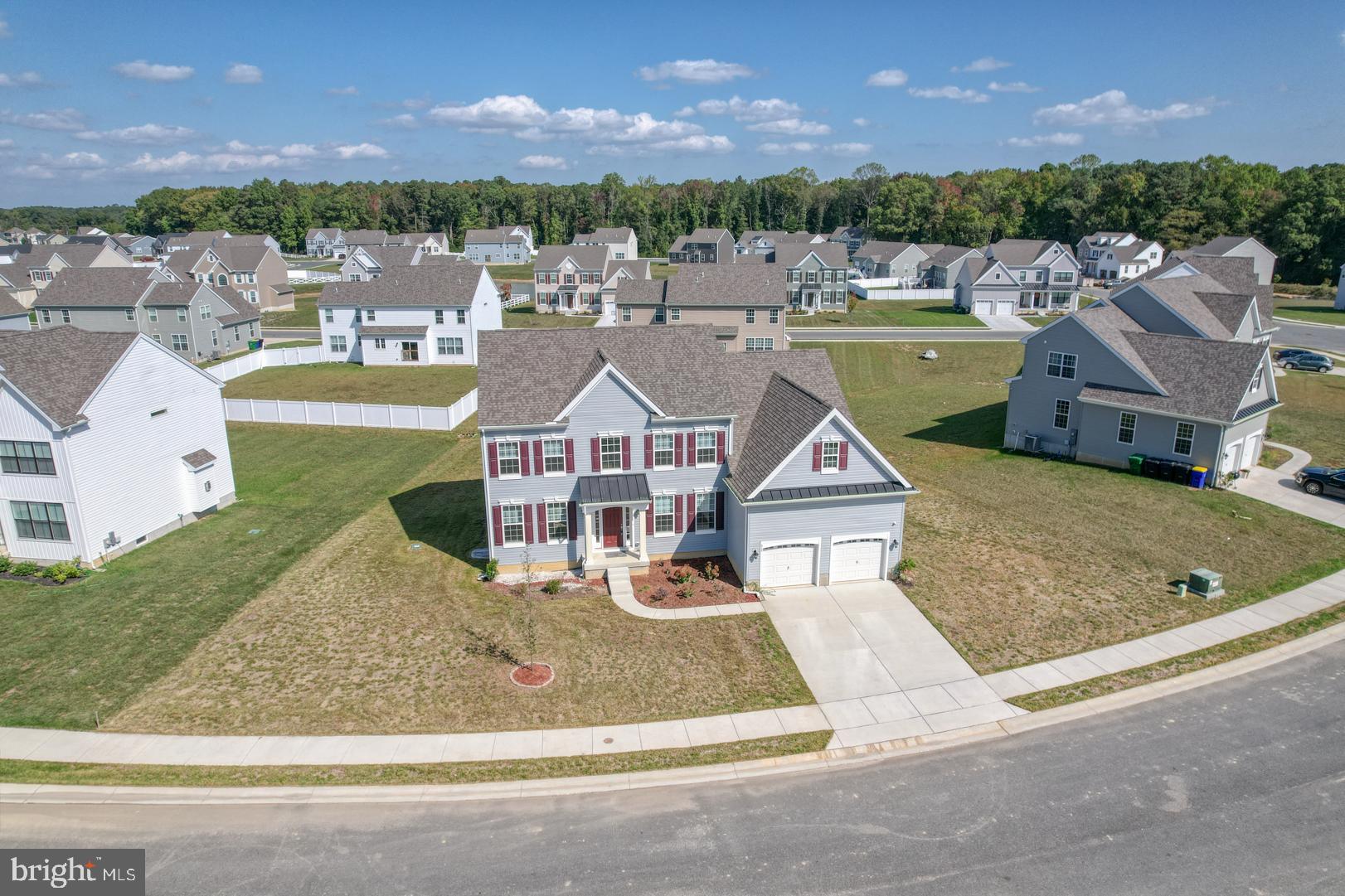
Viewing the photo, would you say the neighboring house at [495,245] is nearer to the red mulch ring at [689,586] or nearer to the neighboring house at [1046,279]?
the neighboring house at [1046,279]

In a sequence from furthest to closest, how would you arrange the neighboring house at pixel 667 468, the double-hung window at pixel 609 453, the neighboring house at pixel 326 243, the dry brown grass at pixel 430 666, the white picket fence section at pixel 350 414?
the neighboring house at pixel 326 243 < the white picket fence section at pixel 350 414 < the double-hung window at pixel 609 453 < the neighboring house at pixel 667 468 < the dry brown grass at pixel 430 666

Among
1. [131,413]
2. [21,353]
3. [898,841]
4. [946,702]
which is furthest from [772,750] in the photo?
[21,353]

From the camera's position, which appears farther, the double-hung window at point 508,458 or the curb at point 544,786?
the double-hung window at point 508,458

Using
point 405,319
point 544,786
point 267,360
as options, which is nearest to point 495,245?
point 405,319

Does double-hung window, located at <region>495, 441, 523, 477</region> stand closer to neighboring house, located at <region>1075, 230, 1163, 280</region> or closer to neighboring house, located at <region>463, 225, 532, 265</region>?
neighboring house, located at <region>1075, 230, 1163, 280</region>

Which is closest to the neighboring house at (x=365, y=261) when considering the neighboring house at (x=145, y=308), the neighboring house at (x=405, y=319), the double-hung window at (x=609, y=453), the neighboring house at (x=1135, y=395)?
the neighboring house at (x=145, y=308)

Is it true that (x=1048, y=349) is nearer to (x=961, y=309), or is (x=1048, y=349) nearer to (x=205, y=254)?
(x=961, y=309)

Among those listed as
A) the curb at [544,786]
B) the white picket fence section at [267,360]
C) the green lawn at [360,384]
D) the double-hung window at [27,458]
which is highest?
the double-hung window at [27,458]

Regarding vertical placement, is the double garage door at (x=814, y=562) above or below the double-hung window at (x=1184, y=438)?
below
